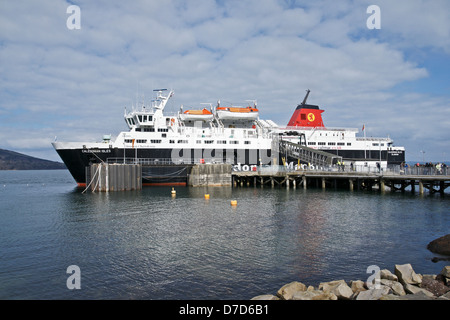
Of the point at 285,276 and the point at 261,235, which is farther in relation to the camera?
the point at 261,235

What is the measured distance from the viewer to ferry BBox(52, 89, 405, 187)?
145 ft

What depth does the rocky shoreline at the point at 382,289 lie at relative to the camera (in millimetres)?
8555

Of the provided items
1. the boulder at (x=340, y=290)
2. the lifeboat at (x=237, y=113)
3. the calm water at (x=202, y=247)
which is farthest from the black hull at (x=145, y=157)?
the boulder at (x=340, y=290)

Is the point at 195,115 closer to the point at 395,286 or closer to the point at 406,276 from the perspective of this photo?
the point at 406,276

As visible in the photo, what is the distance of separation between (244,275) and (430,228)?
1326cm

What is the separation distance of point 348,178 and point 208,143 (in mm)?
20141

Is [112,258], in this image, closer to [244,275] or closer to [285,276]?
[244,275]

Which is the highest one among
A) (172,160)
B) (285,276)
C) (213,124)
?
(213,124)

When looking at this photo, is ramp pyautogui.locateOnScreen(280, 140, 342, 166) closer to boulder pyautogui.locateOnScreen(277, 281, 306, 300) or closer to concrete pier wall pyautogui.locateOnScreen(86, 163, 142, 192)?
concrete pier wall pyautogui.locateOnScreen(86, 163, 142, 192)
